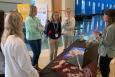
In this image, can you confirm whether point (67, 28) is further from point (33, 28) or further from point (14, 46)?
point (14, 46)

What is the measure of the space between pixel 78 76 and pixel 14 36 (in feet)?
3.34

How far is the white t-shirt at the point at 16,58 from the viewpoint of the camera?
224 centimetres

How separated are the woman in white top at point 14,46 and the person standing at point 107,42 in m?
1.33

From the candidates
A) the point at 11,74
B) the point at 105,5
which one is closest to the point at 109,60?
the point at 11,74

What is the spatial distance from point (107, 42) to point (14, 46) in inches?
58.3

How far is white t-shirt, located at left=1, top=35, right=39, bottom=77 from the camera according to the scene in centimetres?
224

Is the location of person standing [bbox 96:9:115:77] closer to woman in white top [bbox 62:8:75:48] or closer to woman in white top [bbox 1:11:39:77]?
woman in white top [bbox 1:11:39:77]

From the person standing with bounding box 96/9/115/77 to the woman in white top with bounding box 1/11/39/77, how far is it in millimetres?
1328

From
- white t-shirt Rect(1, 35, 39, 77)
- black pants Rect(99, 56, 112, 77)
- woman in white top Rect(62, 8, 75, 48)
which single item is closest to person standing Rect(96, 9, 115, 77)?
black pants Rect(99, 56, 112, 77)

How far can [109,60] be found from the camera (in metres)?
3.39

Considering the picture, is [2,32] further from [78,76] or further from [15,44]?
[78,76]

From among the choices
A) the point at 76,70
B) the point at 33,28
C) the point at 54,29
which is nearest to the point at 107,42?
the point at 76,70

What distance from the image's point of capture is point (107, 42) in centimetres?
325

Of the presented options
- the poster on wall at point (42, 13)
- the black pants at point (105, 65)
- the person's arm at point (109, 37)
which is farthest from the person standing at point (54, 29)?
the poster on wall at point (42, 13)
